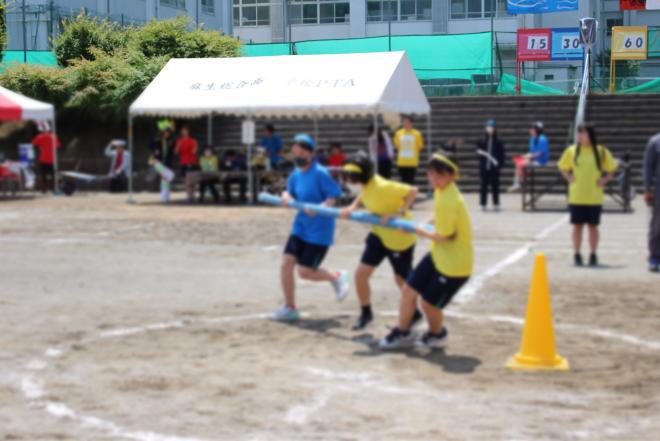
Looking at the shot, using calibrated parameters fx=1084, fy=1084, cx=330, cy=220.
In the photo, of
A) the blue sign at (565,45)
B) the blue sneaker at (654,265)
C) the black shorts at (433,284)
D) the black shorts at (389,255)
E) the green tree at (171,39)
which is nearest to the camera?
the green tree at (171,39)

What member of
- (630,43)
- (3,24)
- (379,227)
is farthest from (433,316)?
(630,43)

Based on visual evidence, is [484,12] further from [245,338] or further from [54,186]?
[245,338]

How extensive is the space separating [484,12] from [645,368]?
40451mm

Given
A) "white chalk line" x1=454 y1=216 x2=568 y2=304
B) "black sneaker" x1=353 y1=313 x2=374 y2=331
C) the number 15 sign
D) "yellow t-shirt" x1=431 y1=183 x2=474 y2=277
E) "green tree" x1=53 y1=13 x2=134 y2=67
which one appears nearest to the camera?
"green tree" x1=53 y1=13 x2=134 y2=67

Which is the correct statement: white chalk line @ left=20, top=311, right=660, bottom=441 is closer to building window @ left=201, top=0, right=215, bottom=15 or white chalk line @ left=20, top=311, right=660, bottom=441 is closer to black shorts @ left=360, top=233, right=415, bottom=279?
black shorts @ left=360, top=233, right=415, bottom=279

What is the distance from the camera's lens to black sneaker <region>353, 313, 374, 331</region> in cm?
956

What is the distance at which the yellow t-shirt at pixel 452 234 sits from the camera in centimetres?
823

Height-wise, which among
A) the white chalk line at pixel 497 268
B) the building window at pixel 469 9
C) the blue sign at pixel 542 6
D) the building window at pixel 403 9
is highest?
the building window at pixel 469 9

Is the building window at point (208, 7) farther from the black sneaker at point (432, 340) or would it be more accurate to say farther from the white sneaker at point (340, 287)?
the black sneaker at point (432, 340)

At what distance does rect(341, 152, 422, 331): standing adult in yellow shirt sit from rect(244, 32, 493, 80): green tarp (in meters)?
15.3

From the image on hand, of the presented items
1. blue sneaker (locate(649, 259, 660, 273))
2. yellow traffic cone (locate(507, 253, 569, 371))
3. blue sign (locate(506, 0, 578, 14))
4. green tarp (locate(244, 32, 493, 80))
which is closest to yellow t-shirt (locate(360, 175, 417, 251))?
yellow traffic cone (locate(507, 253, 569, 371))

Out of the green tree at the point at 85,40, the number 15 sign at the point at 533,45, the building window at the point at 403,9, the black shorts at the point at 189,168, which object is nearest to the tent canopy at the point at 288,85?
the black shorts at the point at 189,168

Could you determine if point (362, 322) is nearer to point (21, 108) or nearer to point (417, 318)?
point (417, 318)

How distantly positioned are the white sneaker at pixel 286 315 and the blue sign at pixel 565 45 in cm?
1973
